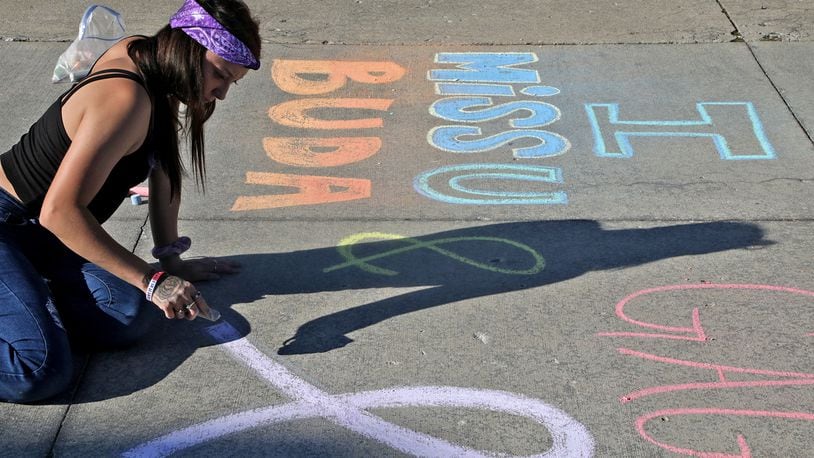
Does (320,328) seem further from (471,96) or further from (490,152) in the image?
Result: (471,96)

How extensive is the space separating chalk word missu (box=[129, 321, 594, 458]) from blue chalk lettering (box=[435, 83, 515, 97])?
258 cm

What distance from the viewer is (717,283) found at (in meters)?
3.38

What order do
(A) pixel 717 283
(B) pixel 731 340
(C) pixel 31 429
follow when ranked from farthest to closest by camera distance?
(A) pixel 717 283 < (B) pixel 731 340 < (C) pixel 31 429

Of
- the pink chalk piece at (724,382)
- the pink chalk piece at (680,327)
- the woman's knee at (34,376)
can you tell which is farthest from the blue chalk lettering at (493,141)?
the woman's knee at (34,376)

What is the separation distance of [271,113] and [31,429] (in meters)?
2.59

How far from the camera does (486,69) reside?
5410 mm

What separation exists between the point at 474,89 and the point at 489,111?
0.97 ft

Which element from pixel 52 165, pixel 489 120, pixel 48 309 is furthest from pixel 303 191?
pixel 48 309

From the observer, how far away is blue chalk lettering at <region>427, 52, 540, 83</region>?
17.4ft

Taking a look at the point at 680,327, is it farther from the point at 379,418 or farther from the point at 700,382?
the point at 379,418

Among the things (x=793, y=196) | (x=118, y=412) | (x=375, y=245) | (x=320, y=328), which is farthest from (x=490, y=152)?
(x=118, y=412)

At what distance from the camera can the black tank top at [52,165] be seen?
9.18ft

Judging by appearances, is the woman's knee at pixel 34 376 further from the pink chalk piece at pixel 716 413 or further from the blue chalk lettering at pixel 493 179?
the blue chalk lettering at pixel 493 179

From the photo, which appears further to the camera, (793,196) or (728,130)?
(728,130)
